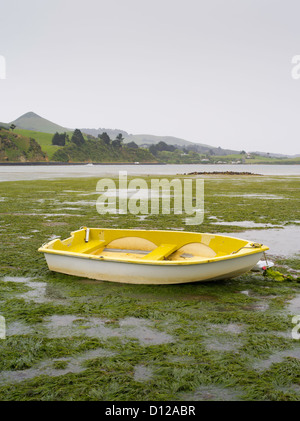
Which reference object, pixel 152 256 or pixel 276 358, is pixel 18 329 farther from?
pixel 276 358

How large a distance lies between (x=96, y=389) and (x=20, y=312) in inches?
136

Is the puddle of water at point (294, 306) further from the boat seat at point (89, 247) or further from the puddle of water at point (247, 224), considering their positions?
the puddle of water at point (247, 224)

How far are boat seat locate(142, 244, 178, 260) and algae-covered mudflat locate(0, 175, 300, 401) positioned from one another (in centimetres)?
113

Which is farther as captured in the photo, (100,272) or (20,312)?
(100,272)

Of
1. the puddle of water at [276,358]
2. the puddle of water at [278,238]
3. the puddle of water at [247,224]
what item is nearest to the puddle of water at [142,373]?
the puddle of water at [276,358]

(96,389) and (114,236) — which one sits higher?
(114,236)

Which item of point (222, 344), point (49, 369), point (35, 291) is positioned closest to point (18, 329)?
point (49, 369)

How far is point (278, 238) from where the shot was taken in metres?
16.1

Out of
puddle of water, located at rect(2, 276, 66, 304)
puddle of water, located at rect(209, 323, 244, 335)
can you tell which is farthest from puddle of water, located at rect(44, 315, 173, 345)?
puddle of water, located at rect(2, 276, 66, 304)

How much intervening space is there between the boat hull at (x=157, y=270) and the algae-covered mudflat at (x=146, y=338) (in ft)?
0.72

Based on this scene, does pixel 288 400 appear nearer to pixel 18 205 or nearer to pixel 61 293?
pixel 61 293

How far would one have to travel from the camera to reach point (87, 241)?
504 inches

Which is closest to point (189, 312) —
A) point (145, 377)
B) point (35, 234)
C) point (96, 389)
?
point (145, 377)

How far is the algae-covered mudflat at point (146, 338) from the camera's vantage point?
571 centimetres
